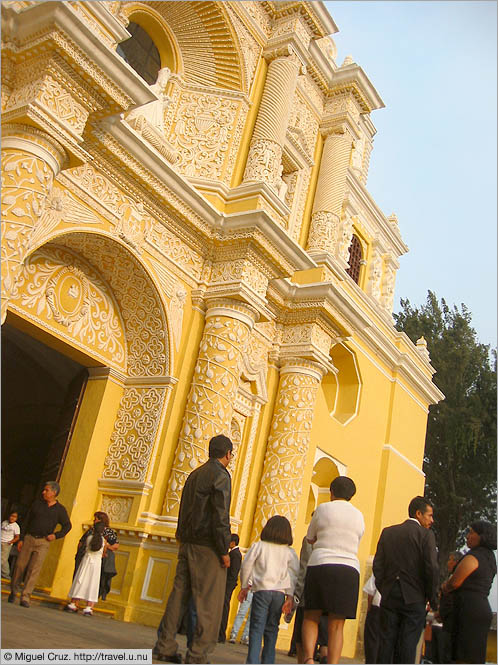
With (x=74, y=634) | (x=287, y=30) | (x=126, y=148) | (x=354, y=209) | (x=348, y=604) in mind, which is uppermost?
(x=287, y=30)

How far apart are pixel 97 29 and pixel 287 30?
476 cm

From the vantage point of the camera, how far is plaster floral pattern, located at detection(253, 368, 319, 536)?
30.8 ft

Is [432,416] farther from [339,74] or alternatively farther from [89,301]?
[89,301]

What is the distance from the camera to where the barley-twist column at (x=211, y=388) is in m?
7.88

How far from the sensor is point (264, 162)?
9.46 metres

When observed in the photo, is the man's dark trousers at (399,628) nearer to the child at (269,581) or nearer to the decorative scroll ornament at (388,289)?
the child at (269,581)

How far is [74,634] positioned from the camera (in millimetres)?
4395

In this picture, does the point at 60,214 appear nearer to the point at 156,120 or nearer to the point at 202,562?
the point at 156,120

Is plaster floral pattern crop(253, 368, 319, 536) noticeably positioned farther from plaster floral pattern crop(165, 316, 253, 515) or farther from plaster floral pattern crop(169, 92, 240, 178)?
plaster floral pattern crop(169, 92, 240, 178)

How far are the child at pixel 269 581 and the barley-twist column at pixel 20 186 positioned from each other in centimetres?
280

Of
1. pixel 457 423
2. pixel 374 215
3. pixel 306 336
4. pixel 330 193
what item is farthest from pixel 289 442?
pixel 374 215

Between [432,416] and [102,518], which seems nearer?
[102,518]

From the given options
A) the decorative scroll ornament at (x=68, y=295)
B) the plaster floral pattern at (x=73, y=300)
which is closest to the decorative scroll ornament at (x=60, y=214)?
the plaster floral pattern at (x=73, y=300)

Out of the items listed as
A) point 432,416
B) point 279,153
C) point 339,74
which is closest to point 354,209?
point 339,74
